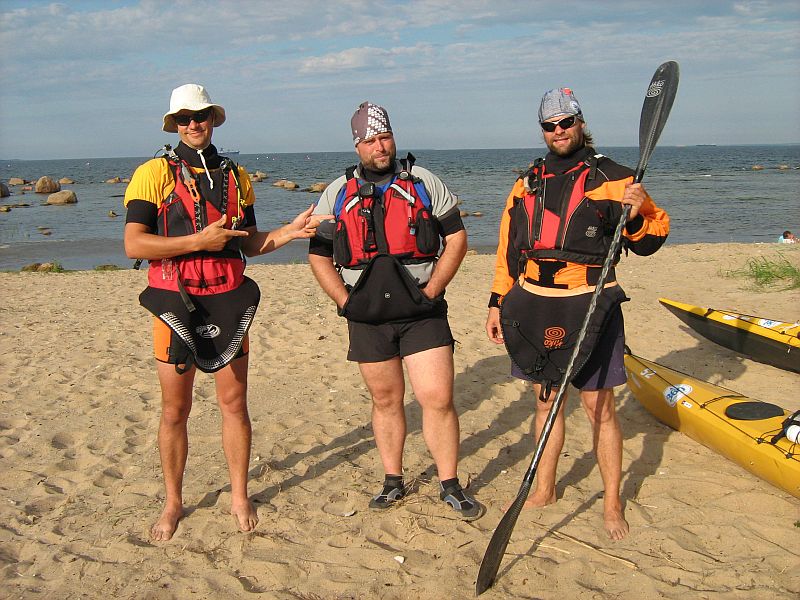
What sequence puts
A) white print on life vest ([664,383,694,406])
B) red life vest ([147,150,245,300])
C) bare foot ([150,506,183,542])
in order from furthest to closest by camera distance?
1. white print on life vest ([664,383,694,406])
2. bare foot ([150,506,183,542])
3. red life vest ([147,150,245,300])

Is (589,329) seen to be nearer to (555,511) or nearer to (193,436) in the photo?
(555,511)

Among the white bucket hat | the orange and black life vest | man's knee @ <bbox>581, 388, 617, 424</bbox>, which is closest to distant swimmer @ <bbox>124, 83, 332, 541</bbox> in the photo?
the white bucket hat

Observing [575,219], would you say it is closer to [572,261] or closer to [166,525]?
[572,261]

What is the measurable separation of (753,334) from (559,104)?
4.12 m

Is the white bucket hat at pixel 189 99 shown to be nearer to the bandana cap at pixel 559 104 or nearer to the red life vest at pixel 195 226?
the red life vest at pixel 195 226

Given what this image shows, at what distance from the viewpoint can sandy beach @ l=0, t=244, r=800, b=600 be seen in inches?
139

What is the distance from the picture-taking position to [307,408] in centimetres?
612

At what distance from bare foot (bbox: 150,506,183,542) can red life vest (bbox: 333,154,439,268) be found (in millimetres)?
1697

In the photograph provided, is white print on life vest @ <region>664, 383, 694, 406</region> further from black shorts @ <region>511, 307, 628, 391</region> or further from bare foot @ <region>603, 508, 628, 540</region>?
black shorts @ <region>511, 307, 628, 391</region>

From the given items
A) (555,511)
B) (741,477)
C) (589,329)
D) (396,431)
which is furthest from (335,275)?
(741,477)

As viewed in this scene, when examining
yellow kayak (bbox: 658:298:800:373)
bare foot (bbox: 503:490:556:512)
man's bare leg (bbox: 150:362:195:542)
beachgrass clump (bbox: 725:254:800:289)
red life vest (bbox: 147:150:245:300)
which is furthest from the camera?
beachgrass clump (bbox: 725:254:800:289)

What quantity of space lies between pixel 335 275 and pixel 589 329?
1380 mm

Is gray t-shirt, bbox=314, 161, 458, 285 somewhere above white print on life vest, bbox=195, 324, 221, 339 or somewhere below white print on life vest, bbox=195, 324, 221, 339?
above

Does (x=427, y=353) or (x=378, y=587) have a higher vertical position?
(x=427, y=353)
